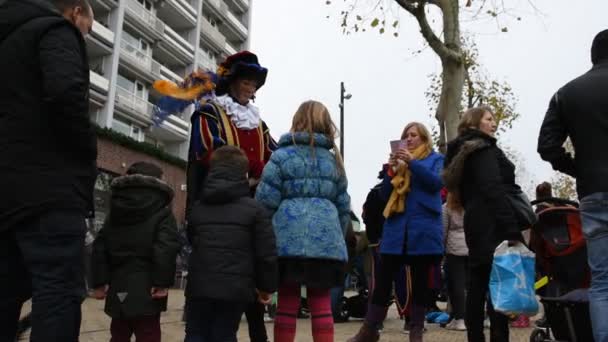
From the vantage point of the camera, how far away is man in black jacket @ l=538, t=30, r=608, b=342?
11.1ft

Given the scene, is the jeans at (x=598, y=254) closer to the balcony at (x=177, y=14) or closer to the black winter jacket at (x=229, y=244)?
the black winter jacket at (x=229, y=244)

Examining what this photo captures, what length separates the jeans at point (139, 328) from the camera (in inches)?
155

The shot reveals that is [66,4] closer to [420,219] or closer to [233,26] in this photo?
[420,219]

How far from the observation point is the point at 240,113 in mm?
4664

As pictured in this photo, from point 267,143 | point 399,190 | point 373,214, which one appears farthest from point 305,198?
point 373,214

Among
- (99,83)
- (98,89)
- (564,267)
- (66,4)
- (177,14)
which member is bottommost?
(564,267)

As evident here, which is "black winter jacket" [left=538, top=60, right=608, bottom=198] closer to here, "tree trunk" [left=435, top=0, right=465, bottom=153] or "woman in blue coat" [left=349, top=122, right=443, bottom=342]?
"woman in blue coat" [left=349, top=122, right=443, bottom=342]

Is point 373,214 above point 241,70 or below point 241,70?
below

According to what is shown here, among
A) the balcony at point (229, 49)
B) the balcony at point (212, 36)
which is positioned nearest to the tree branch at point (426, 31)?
the balcony at point (212, 36)

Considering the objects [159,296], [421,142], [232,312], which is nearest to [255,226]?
[232,312]

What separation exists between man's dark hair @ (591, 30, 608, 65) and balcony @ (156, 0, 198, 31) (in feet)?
137

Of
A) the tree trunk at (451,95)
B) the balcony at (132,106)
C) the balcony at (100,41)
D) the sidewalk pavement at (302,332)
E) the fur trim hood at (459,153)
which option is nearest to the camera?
the fur trim hood at (459,153)

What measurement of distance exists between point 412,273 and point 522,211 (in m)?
1.15

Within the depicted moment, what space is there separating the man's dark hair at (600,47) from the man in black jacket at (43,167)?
3.01 m
